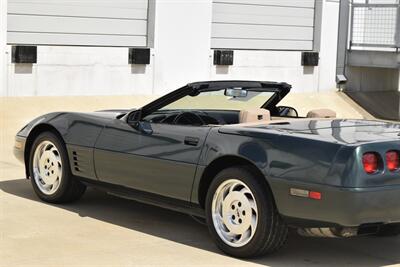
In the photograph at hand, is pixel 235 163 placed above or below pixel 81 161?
above

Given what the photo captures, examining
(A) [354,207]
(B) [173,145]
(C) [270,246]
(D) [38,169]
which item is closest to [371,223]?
(A) [354,207]

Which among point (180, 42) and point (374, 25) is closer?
point (180, 42)

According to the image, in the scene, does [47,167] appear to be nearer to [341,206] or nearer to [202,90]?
[202,90]

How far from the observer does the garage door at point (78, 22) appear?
47.2 ft

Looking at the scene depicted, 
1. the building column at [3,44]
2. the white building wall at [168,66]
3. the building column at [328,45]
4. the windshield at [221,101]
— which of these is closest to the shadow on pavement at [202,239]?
the windshield at [221,101]

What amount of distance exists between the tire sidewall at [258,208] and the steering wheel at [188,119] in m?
0.76

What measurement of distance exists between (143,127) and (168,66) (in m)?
9.20

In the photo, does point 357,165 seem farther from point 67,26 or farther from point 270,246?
point 67,26

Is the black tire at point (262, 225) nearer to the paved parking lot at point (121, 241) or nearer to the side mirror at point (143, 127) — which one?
the paved parking lot at point (121, 241)

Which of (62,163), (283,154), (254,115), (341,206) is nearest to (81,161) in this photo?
(62,163)

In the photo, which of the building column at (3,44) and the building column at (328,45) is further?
the building column at (328,45)

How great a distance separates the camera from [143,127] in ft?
24.2

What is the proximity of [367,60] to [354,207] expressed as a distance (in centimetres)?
1351

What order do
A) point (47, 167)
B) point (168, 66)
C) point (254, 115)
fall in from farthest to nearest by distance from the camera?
point (168, 66) < point (47, 167) < point (254, 115)
